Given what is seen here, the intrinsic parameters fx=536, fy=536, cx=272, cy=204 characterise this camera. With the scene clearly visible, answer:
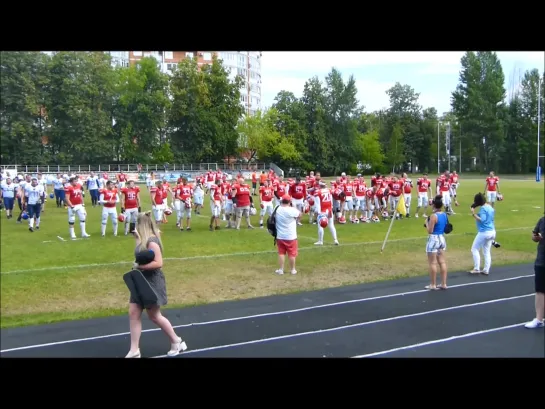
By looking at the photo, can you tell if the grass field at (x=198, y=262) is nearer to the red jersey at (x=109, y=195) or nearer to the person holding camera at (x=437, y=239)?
the red jersey at (x=109, y=195)

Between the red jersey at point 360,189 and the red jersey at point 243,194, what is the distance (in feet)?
15.7

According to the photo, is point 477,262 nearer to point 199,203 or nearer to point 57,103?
point 57,103

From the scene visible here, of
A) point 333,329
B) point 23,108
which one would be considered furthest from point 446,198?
point 23,108

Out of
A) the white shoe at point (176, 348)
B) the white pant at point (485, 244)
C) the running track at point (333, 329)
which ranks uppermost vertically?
the white pant at point (485, 244)

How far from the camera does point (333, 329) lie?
762 cm

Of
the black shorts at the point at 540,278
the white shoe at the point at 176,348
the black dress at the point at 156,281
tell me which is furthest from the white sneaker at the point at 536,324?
the black dress at the point at 156,281

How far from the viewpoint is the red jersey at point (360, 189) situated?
67.8ft

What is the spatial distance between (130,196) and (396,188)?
10.4 metres

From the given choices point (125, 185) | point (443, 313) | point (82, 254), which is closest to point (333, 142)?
point (125, 185)

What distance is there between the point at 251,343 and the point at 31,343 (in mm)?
2944

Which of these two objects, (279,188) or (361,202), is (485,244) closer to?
(279,188)

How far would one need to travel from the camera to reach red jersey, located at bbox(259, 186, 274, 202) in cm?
1919

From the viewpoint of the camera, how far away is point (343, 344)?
22.8ft

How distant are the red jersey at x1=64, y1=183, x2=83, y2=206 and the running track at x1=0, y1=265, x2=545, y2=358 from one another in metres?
7.57
